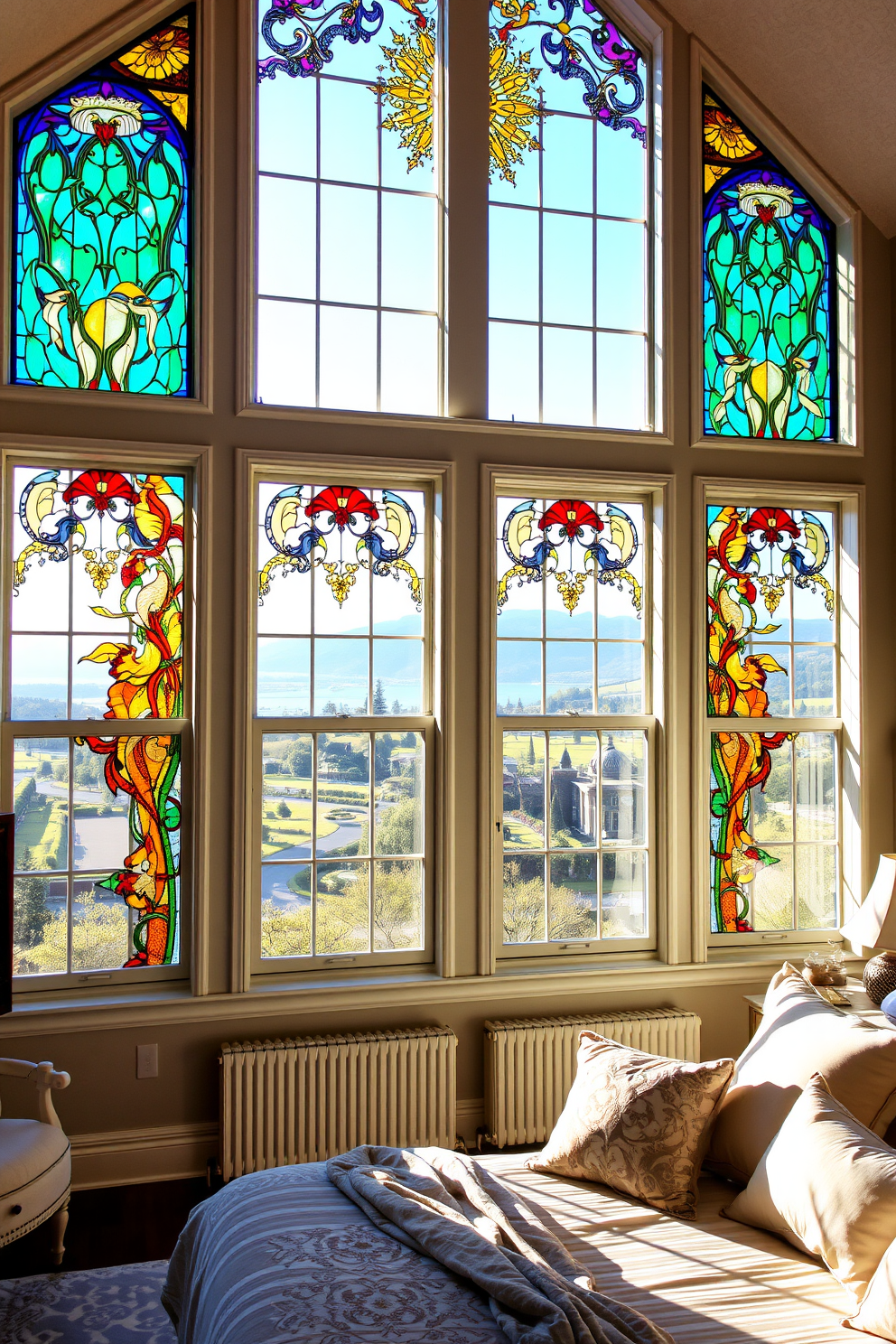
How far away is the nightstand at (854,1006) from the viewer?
3.30 meters

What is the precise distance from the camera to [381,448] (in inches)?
151

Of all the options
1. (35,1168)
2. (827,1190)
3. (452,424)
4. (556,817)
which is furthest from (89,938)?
(827,1190)

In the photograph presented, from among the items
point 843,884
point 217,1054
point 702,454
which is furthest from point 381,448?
point 843,884

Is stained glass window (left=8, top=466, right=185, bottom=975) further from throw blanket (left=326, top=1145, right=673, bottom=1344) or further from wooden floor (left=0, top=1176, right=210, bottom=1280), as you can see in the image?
throw blanket (left=326, top=1145, right=673, bottom=1344)

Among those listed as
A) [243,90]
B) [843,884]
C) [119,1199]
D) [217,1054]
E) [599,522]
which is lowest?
[119,1199]

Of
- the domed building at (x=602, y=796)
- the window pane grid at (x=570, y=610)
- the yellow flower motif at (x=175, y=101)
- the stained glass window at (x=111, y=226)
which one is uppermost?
the yellow flower motif at (x=175, y=101)

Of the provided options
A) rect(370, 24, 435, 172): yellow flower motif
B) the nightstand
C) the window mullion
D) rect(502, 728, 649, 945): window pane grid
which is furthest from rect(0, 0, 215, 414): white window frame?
the nightstand

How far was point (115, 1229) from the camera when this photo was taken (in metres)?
3.22

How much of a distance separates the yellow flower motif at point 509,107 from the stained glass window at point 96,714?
75.0 inches

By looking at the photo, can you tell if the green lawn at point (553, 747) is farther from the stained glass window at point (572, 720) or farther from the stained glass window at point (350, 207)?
the stained glass window at point (350, 207)

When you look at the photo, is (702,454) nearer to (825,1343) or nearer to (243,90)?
(243,90)

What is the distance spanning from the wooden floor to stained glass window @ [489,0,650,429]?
318 centimetres

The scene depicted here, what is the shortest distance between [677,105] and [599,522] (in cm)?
181

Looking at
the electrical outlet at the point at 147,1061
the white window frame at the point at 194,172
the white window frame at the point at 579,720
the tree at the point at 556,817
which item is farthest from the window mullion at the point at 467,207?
the electrical outlet at the point at 147,1061
